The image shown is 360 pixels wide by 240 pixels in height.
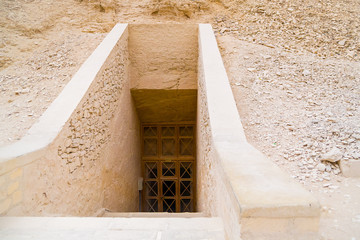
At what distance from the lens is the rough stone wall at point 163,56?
5199mm

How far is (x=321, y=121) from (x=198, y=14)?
516cm

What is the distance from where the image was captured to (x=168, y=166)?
650 cm

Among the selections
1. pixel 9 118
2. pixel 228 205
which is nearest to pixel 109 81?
pixel 9 118

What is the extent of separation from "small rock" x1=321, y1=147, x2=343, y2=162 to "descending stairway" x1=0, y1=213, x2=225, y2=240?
1.56 metres

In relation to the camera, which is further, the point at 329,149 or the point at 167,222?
the point at 329,149

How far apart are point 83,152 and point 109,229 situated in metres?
1.47

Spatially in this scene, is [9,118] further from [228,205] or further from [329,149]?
[329,149]

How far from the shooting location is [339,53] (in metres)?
5.30

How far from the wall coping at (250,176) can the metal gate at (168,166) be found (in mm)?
3626

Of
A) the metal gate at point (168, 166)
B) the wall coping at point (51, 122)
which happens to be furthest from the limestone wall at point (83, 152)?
the metal gate at point (168, 166)

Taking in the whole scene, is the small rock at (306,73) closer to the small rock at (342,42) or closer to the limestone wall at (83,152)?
the small rock at (342,42)

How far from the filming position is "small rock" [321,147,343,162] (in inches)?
98.2

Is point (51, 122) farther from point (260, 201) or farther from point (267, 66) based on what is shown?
point (267, 66)

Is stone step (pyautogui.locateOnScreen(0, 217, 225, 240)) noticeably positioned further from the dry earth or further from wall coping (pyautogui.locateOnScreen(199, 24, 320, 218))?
the dry earth
